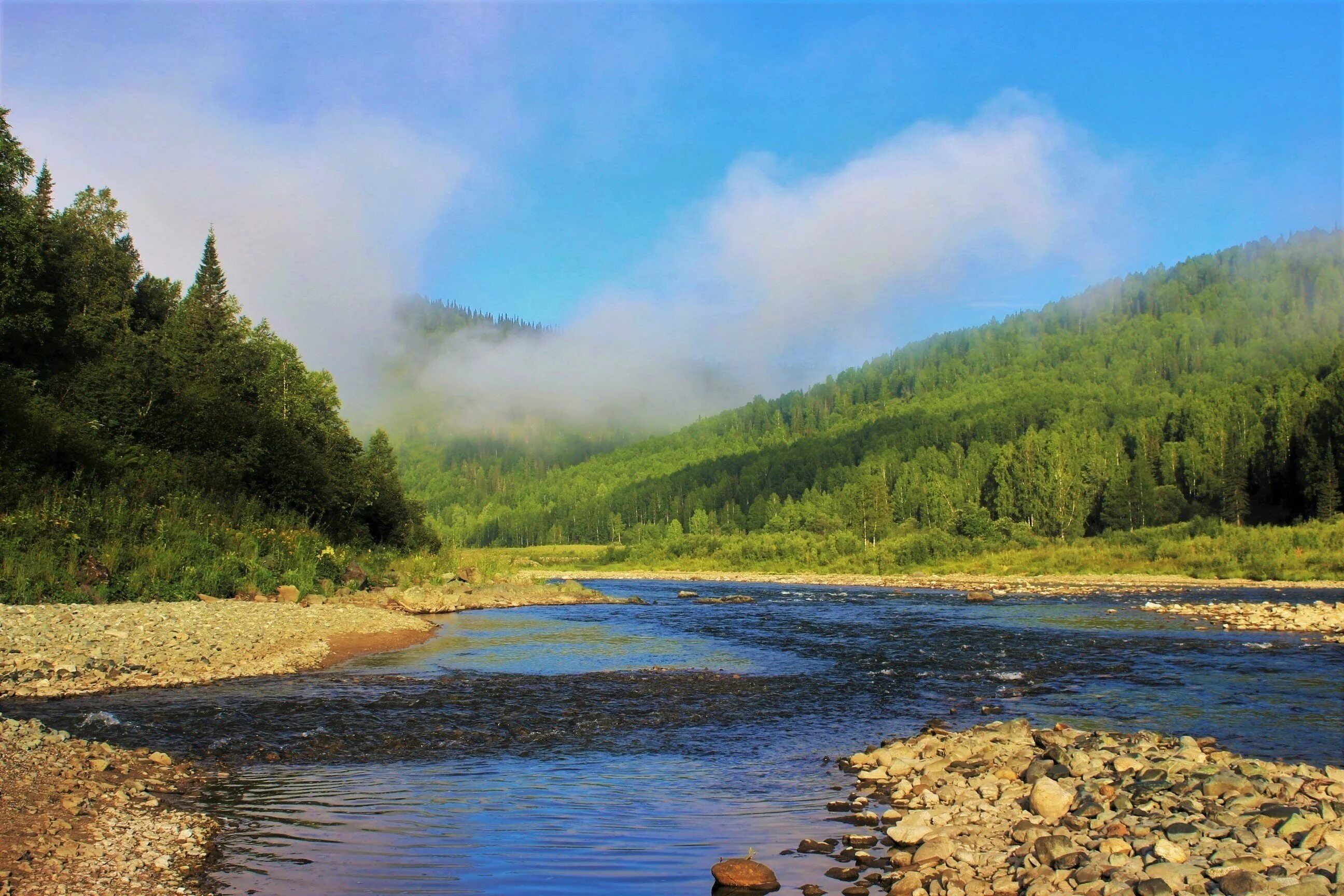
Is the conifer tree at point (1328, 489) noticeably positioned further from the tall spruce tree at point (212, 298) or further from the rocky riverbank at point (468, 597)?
the tall spruce tree at point (212, 298)

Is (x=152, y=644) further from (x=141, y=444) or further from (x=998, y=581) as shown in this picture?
(x=998, y=581)

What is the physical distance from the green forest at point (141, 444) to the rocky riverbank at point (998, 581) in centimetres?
2622

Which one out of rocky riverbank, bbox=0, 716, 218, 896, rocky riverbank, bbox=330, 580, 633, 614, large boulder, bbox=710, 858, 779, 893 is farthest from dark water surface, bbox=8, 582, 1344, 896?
rocky riverbank, bbox=330, 580, 633, 614

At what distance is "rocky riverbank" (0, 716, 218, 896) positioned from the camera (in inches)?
275

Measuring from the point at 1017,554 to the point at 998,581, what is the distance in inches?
587

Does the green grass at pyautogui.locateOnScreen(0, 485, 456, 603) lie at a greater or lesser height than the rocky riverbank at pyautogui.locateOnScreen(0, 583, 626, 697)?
greater

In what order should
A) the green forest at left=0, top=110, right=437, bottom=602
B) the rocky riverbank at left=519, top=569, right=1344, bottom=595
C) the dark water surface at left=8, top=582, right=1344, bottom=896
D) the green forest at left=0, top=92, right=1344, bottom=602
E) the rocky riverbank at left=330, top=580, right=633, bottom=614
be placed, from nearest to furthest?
the dark water surface at left=8, top=582, right=1344, bottom=896, the green forest at left=0, top=110, right=437, bottom=602, the green forest at left=0, top=92, right=1344, bottom=602, the rocky riverbank at left=330, top=580, right=633, bottom=614, the rocky riverbank at left=519, top=569, right=1344, bottom=595

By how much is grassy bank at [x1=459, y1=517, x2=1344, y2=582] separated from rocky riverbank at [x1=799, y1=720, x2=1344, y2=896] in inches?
2270

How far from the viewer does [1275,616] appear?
37719mm

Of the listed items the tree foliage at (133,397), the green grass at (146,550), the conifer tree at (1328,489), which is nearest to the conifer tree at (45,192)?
the tree foliage at (133,397)

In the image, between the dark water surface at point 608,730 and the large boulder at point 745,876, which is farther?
the dark water surface at point 608,730

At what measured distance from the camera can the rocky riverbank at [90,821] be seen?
698 cm

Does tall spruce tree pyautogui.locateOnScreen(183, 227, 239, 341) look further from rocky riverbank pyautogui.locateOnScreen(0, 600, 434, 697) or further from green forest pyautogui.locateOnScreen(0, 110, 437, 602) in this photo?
rocky riverbank pyautogui.locateOnScreen(0, 600, 434, 697)

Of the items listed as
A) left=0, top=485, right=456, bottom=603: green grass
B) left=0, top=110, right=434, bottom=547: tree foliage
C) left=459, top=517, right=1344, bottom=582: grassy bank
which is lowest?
left=459, top=517, right=1344, bottom=582: grassy bank
